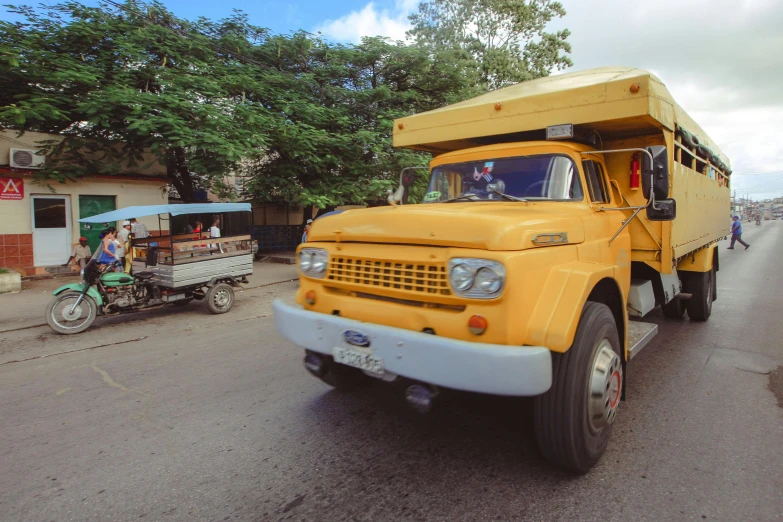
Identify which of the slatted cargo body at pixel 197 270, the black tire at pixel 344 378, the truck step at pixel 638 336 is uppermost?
the slatted cargo body at pixel 197 270

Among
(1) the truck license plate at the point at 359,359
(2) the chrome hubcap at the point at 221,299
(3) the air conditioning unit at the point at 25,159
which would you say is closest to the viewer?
(1) the truck license plate at the point at 359,359

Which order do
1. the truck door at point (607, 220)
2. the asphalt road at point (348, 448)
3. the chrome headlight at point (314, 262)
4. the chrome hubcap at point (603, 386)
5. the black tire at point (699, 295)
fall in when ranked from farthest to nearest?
the black tire at point (699, 295)
the truck door at point (607, 220)
the chrome headlight at point (314, 262)
the chrome hubcap at point (603, 386)
the asphalt road at point (348, 448)

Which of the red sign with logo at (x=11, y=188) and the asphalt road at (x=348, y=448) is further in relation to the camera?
the red sign with logo at (x=11, y=188)

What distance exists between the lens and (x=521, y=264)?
250 cm

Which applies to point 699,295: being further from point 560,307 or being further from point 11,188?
point 11,188

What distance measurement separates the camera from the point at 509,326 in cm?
246

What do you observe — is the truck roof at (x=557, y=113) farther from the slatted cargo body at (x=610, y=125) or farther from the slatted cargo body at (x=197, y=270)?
the slatted cargo body at (x=197, y=270)

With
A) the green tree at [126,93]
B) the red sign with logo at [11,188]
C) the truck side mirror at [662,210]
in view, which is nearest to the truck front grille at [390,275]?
the truck side mirror at [662,210]

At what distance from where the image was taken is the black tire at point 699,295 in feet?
21.4

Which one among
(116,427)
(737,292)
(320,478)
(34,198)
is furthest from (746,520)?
(34,198)

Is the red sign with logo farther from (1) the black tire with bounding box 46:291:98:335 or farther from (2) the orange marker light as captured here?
(2) the orange marker light

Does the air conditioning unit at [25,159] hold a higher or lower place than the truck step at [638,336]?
higher

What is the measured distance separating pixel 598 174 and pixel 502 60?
19.9m

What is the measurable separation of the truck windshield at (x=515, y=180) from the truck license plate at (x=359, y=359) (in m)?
1.58
